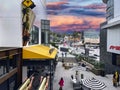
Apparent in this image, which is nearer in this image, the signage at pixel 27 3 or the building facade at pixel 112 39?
the signage at pixel 27 3

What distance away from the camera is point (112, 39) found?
113ft

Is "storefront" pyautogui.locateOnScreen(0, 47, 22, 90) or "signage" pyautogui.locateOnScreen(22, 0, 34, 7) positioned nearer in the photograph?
"storefront" pyautogui.locateOnScreen(0, 47, 22, 90)

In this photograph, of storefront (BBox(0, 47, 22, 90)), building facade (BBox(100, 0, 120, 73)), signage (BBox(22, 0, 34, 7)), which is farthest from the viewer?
building facade (BBox(100, 0, 120, 73))

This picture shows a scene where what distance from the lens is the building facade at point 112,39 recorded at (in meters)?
31.8

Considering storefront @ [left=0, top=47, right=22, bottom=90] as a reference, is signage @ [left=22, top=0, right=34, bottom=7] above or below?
above

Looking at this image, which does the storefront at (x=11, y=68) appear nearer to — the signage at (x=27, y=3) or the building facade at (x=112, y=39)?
the signage at (x=27, y=3)

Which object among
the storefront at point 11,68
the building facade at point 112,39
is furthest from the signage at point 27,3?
the building facade at point 112,39

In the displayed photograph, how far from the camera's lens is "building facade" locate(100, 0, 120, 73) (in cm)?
3183

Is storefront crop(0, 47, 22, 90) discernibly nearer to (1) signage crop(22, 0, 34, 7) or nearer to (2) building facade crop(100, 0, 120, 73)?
(1) signage crop(22, 0, 34, 7)

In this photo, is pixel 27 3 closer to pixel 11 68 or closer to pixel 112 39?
pixel 11 68

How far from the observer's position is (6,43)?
59.3ft

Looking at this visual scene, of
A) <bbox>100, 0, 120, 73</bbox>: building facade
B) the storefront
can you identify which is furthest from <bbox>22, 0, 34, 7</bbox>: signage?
<bbox>100, 0, 120, 73</bbox>: building facade

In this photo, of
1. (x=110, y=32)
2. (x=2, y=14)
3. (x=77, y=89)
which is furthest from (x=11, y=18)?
(x=110, y=32)

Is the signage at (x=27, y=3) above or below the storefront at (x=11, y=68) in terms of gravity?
above
